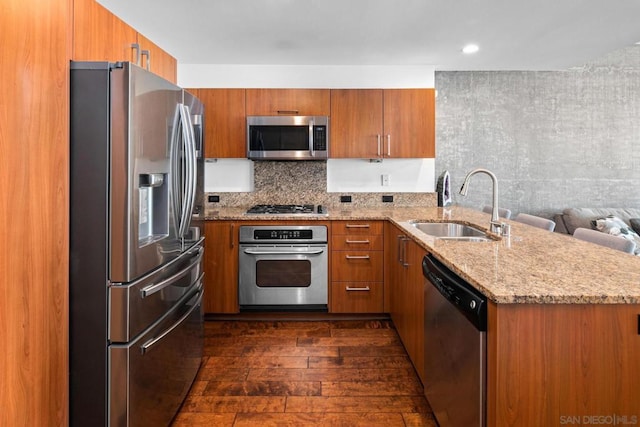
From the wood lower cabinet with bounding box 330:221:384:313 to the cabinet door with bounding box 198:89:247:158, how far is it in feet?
3.95

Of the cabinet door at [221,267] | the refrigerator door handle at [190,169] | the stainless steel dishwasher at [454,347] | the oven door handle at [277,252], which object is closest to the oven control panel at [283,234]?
the oven door handle at [277,252]

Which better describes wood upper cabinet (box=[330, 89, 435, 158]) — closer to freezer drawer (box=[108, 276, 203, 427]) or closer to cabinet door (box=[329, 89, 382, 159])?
cabinet door (box=[329, 89, 382, 159])

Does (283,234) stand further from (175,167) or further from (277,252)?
(175,167)

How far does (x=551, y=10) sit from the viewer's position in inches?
101

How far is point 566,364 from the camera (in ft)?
3.46

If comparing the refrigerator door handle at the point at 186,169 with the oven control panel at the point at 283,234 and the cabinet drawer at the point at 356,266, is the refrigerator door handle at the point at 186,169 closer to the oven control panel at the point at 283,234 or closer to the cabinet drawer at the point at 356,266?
the oven control panel at the point at 283,234

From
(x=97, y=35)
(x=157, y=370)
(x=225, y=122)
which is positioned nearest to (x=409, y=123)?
(x=225, y=122)

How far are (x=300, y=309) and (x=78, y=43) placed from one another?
94.3 inches

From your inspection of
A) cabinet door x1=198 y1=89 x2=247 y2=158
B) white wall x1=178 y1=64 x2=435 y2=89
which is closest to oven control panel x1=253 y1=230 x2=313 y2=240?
cabinet door x1=198 y1=89 x2=247 y2=158

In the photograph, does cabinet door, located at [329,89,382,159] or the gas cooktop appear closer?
the gas cooktop

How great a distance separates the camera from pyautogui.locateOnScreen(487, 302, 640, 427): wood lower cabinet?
1.04 m

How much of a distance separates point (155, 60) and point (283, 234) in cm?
156

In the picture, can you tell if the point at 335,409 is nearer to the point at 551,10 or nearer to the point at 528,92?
the point at 551,10

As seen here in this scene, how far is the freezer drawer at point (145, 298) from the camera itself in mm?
1404
